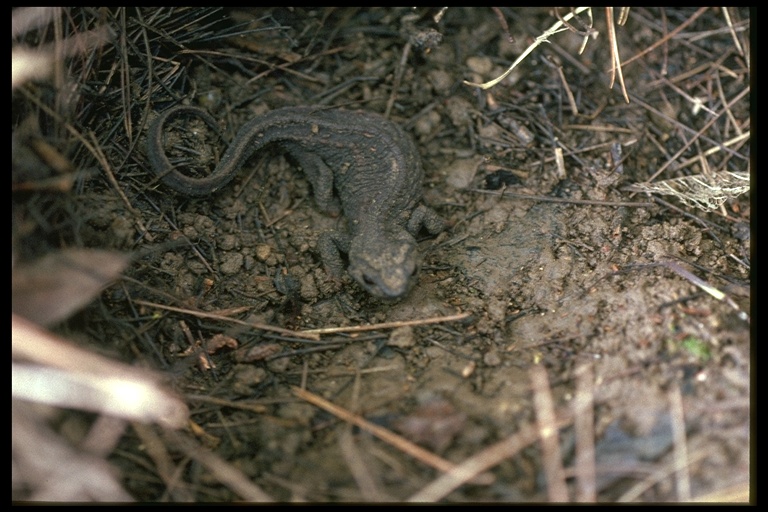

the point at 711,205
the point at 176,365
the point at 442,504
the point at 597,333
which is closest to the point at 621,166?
the point at 711,205

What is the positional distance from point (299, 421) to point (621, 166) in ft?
11.0

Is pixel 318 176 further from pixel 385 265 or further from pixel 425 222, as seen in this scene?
pixel 385 265

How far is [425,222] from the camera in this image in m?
4.78

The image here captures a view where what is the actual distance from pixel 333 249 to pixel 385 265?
1.97 feet

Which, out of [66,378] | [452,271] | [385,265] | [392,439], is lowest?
[452,271]

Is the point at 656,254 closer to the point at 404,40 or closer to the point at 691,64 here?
the point at 691,64

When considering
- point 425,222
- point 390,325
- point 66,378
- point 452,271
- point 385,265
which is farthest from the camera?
point 425,222

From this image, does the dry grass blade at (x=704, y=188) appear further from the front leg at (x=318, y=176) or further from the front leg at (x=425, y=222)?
the front leg at (x=318, y=176)

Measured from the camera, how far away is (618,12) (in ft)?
16.1

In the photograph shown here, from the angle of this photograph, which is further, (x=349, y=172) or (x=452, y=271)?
(x=349, y=172)

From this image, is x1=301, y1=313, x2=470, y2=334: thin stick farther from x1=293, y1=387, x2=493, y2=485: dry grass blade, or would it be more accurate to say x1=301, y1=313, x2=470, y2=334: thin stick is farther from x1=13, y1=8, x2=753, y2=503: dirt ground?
x1=293, y1=387, x2=493, y2=485: dry grass blade

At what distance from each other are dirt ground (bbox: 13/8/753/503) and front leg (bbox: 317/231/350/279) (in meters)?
0.10

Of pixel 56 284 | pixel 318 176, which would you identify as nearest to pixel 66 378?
pixel 56 284

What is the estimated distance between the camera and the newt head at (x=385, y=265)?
4145 mm
